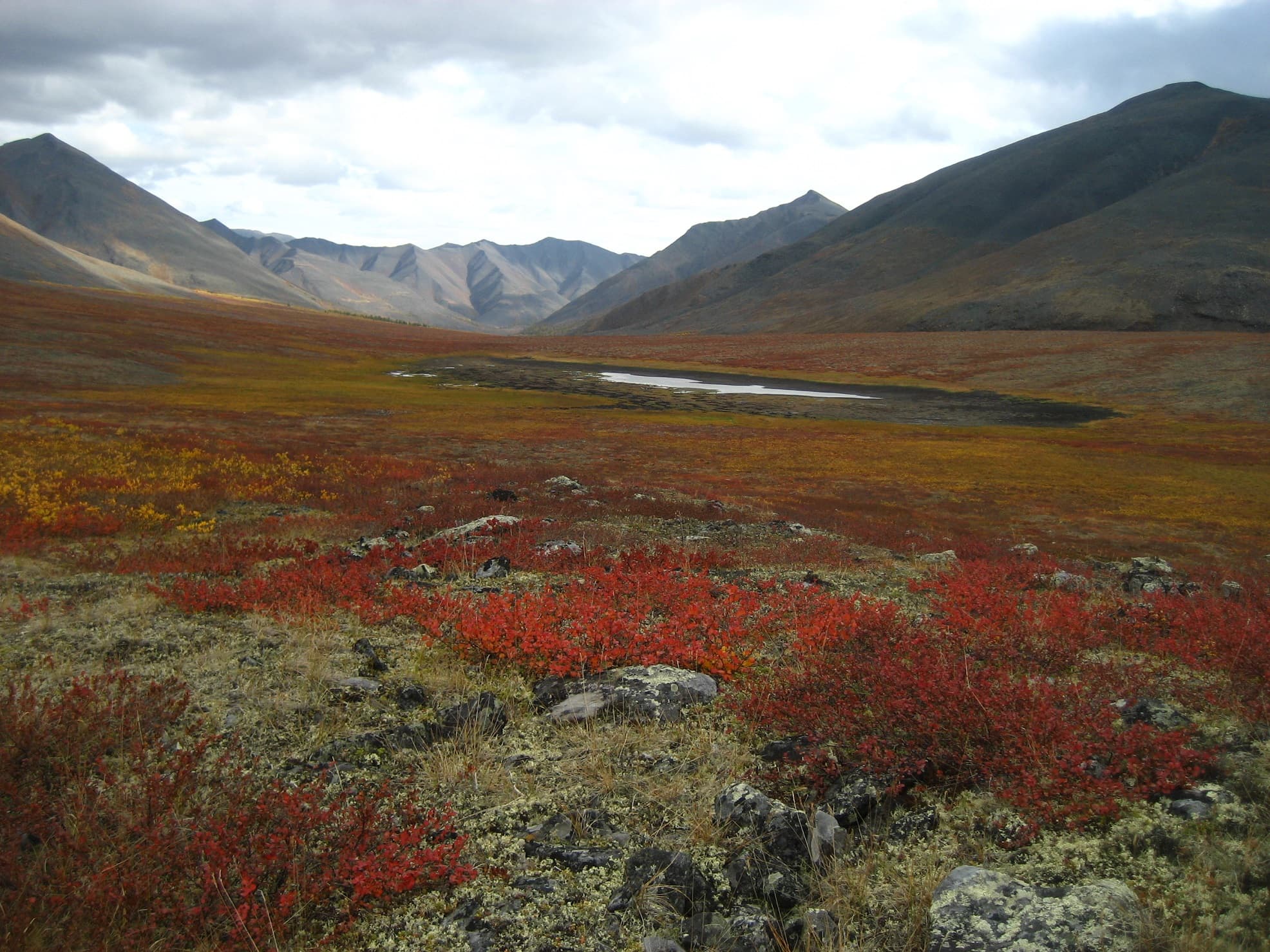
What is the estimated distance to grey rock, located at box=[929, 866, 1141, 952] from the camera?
14.5ft

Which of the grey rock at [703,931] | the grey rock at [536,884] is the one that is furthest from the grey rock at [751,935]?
the grey rock at [536,884]

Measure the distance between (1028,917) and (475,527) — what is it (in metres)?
16.2

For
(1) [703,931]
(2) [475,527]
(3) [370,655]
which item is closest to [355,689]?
(3) [370,655]

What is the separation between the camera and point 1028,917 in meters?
4.63

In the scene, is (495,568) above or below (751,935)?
below

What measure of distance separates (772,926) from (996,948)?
1.42 meters

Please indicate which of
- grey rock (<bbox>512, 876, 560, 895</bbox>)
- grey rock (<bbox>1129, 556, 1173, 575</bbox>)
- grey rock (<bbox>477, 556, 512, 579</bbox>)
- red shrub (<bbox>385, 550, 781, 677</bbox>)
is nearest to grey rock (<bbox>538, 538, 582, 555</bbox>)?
grey rock (<bbox>477, 556, 512, 579</bbox>)

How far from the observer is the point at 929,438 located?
180 feet

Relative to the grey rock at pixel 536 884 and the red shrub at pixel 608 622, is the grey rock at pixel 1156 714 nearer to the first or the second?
the red shrub at pixel 608 622

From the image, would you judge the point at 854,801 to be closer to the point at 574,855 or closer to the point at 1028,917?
the point at 1028,917

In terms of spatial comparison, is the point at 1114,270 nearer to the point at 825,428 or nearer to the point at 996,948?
the point at 825,428

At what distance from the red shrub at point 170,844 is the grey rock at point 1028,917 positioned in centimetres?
350

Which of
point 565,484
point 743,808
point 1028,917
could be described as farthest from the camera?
point 565,484

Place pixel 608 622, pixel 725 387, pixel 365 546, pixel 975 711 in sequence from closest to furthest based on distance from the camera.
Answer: pixel 975 711, pixel 608 622, pixel 365 546, pixel 725 387
